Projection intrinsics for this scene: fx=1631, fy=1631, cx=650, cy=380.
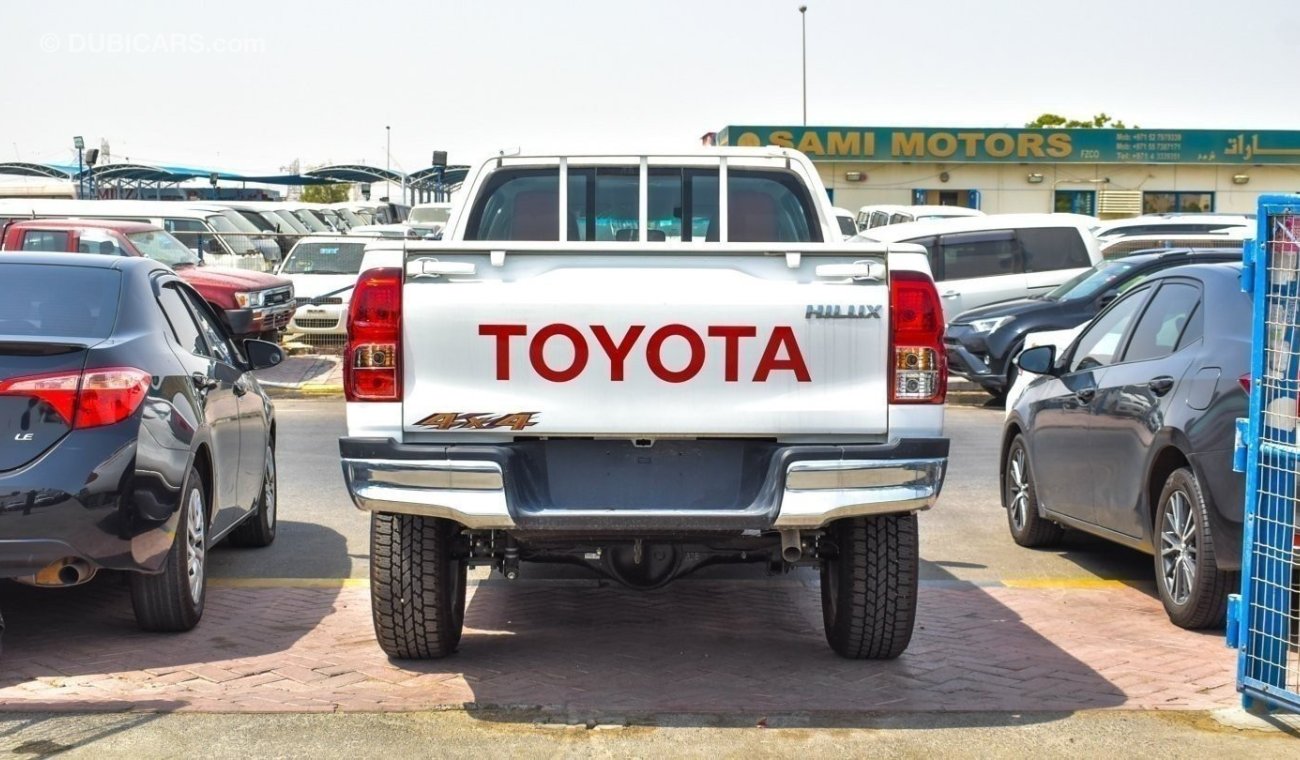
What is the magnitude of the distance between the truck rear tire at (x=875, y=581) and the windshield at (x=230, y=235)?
22.8 meters

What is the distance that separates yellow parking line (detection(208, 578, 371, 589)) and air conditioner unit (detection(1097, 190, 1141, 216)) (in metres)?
43.0

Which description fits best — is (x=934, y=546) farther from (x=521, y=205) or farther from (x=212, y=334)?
(x=212, y=334)

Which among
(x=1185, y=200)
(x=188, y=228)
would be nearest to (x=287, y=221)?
(x=188, y=228)

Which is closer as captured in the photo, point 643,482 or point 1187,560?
point 643,482

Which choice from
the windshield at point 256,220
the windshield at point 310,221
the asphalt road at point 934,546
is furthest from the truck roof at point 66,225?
the windshield at point 310,221

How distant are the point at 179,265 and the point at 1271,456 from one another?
1840 cm

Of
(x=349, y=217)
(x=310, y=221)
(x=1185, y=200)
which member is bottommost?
(x=310, y=221)

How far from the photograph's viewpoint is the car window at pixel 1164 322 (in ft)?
24.7

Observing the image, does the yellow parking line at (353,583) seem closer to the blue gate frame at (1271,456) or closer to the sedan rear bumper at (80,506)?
the sedan rear bumper at (80,506)

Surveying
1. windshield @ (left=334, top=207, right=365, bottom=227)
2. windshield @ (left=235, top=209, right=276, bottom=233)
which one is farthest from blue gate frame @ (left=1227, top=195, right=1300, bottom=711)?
windshield @ (left=334, top=207, right=365, bottom=227)

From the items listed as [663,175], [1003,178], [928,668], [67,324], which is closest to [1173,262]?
[663,175]

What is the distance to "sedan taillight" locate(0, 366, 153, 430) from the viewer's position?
19.9 feet

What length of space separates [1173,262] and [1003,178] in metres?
33.5

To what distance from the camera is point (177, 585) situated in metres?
6.68
